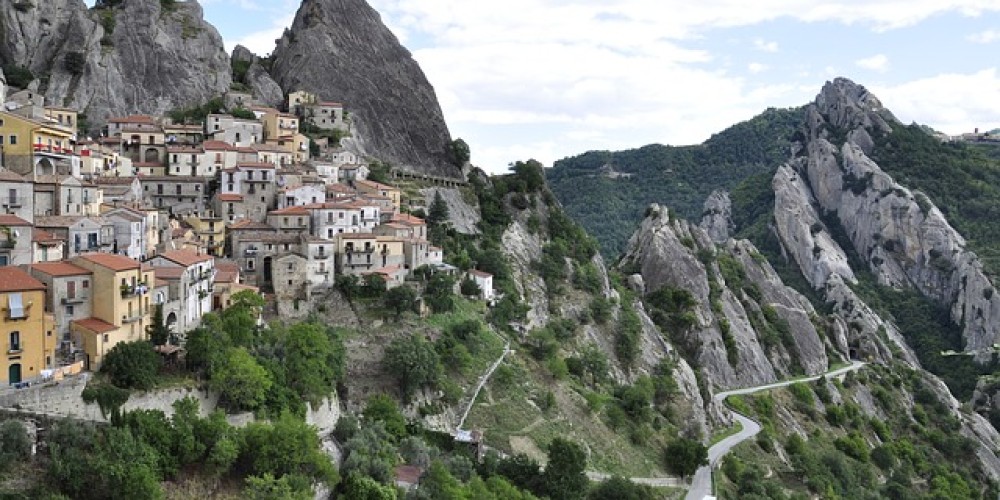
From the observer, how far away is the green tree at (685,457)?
6575 centimetres

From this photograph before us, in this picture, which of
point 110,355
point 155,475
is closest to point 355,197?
point 110,355

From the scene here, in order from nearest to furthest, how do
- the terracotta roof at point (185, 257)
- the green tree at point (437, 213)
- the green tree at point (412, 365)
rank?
the terracotta roof at point (185, 257)
the green tree at point (412, 365)
the green tree at point (437, 213)

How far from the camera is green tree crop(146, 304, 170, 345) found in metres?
43.8

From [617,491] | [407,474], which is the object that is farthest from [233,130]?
[617,491]

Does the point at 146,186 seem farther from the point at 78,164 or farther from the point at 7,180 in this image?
Result: the point at 7,180

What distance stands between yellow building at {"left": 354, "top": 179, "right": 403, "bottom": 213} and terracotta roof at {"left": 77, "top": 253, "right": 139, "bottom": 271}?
3694 centimetres

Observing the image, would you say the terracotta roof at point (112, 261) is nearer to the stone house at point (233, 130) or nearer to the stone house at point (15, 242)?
the stone house at point (15, 242)

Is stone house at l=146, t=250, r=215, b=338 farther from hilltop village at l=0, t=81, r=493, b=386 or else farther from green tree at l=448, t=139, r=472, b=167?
green tree at l=448, t=139, r=472, b=167

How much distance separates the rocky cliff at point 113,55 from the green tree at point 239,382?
54.5m

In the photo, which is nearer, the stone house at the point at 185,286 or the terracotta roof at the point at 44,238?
the terracotta roof at the point at 44,238

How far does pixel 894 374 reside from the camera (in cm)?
11419

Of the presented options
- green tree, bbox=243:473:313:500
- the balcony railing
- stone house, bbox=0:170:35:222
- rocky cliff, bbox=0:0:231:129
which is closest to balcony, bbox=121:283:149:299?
the balcony railing

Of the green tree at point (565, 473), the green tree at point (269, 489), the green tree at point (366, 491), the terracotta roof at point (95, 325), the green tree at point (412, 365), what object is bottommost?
the green tree at point (565, 473)

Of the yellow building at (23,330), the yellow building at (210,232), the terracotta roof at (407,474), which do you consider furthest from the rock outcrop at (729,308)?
the yellow building at (23,330)
